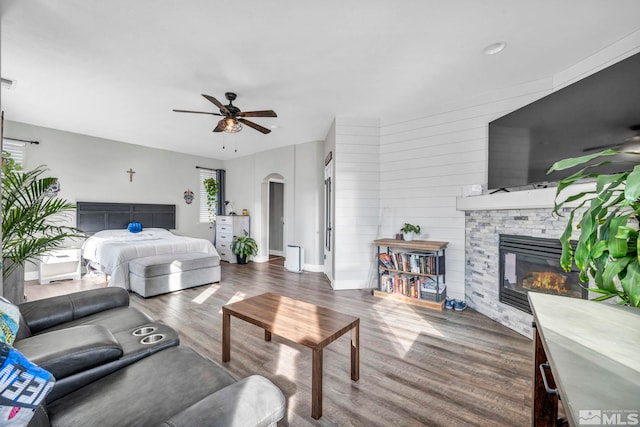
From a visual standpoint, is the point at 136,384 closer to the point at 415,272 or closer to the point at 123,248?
the point at 415,272

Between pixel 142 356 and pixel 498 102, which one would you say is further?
pixel 498 102

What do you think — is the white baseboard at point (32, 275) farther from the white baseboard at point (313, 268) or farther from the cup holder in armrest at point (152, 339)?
the cup holder in armrest at point (152, 339)

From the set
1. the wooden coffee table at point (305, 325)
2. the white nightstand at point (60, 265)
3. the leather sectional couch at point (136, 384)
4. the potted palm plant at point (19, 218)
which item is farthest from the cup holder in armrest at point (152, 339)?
the white nightstand at point (60, 265)

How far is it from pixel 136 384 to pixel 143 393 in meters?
0.10

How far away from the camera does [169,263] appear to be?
3.90m

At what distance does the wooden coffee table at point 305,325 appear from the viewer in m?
1.59

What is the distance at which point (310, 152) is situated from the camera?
18.7ft

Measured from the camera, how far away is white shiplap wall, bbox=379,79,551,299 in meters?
3.38

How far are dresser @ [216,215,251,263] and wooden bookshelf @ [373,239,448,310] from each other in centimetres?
394

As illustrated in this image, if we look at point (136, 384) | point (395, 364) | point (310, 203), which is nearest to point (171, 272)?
point (310, 203)

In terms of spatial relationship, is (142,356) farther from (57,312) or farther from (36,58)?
(36,58)

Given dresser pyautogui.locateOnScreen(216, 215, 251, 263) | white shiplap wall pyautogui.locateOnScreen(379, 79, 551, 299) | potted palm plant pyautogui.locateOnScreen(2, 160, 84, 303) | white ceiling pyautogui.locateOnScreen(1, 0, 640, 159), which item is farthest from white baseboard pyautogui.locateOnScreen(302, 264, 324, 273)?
potted palm plant pyautogui.locateOnScreen(2, 160, 84, 303)

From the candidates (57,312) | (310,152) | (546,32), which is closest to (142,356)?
(57,312)

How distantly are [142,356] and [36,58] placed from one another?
326 centimetres
